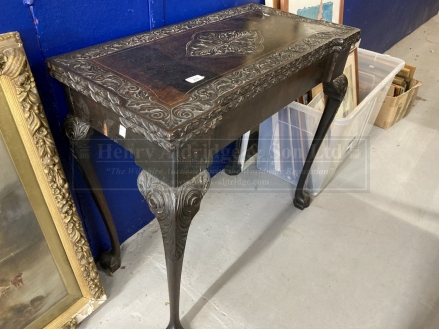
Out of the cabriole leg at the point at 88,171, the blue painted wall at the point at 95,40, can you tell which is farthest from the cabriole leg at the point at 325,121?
the cabriole leg at the point at 88,171

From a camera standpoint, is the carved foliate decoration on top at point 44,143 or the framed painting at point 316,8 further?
the framed painting at point 316,8

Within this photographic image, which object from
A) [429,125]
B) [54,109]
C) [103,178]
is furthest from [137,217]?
[429,125]

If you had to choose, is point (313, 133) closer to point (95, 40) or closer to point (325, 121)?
point (325, 121)

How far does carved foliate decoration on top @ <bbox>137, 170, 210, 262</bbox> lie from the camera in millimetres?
725

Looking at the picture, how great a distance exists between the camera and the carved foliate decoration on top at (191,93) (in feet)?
2.13

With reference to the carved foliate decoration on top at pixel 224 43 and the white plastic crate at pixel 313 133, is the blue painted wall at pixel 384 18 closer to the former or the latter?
the white plastic crate at pixel 313 133

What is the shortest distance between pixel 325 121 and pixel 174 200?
822 millimetres

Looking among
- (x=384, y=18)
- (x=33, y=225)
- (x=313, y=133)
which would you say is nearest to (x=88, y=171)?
(x=33, y=225)

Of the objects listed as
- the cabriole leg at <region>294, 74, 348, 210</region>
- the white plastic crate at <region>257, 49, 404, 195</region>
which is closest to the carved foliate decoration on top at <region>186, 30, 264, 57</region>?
the cabriole leg at <region>294, 74, 348, 210</region>

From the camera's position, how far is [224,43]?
96cm

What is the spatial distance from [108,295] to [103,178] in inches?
16.0

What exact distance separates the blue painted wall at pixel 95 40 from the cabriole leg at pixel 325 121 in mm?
463

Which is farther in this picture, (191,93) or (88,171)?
(88,171)

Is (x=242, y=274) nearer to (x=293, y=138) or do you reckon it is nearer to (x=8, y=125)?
(x=293, y=138)
